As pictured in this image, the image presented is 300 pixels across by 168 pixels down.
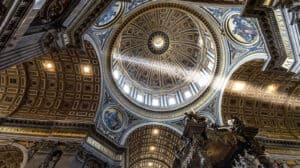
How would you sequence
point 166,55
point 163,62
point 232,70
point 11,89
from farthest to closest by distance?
point 163,62
point 166,55
point 232,70
point 11,89

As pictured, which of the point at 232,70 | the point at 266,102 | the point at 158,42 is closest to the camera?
the point at 232,70

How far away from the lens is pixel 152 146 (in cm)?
2130

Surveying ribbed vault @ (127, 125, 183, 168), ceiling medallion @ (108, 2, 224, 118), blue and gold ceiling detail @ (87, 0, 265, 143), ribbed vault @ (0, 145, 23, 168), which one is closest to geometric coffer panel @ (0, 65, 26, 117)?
ribbed vault @ (0, 145, 23, 168)

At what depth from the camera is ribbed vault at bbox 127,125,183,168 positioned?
18469 millimetres

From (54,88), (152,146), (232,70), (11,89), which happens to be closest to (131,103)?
(152,146)

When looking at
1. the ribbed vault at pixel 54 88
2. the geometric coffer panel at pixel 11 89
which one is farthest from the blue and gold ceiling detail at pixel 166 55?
the geometric coffer panel at pixel 11 89

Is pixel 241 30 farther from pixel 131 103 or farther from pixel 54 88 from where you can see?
pixel 54 88

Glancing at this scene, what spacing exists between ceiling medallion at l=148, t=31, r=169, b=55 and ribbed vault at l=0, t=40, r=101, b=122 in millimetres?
8123

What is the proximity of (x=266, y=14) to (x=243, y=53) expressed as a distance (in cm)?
622

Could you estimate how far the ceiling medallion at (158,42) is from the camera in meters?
22.3

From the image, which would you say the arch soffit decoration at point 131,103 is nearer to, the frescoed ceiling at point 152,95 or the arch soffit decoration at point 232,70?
the frescoed ceiling at point 152,95

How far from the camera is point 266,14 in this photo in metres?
9.08

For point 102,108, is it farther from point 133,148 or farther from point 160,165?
point 160,165

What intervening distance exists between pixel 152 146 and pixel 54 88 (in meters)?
10.0
